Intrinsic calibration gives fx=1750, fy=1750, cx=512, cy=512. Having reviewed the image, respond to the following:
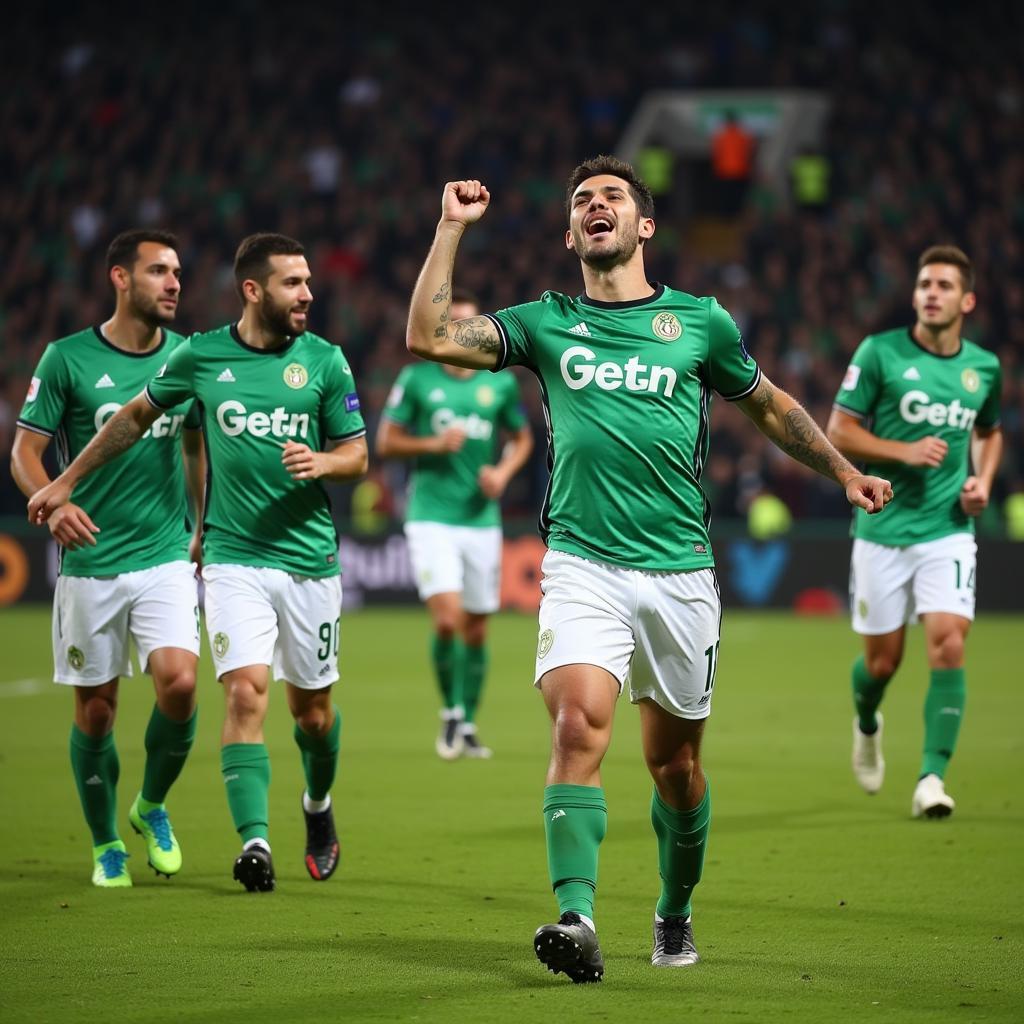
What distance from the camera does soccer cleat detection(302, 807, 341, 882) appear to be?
721 cm

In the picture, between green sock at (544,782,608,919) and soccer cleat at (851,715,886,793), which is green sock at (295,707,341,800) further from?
soccer cleat at (851,715,886,793)

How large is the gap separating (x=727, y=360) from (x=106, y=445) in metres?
2.54

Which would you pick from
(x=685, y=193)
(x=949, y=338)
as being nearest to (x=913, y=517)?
(x=949, y=338)

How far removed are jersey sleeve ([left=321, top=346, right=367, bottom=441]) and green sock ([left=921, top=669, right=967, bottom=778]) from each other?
3.42 meters

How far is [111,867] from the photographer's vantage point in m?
7.15

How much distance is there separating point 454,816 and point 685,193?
24759mm

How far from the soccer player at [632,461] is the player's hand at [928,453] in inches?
124

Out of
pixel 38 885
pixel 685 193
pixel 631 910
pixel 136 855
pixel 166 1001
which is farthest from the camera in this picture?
pixel 685 193

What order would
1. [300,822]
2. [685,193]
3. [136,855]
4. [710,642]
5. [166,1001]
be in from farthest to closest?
[685,193] < [300,822] < [136,855] < [710,642] < [166,1001]

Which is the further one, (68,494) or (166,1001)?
(68,494)

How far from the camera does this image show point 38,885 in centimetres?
705

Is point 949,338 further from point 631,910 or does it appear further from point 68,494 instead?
point 68,494

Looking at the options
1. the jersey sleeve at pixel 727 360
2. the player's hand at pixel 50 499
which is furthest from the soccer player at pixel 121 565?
the jersey sleeve at pixel 727 360

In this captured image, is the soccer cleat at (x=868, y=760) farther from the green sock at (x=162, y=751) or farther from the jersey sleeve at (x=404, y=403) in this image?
the jersey sleeve at (x=404, y=403)
